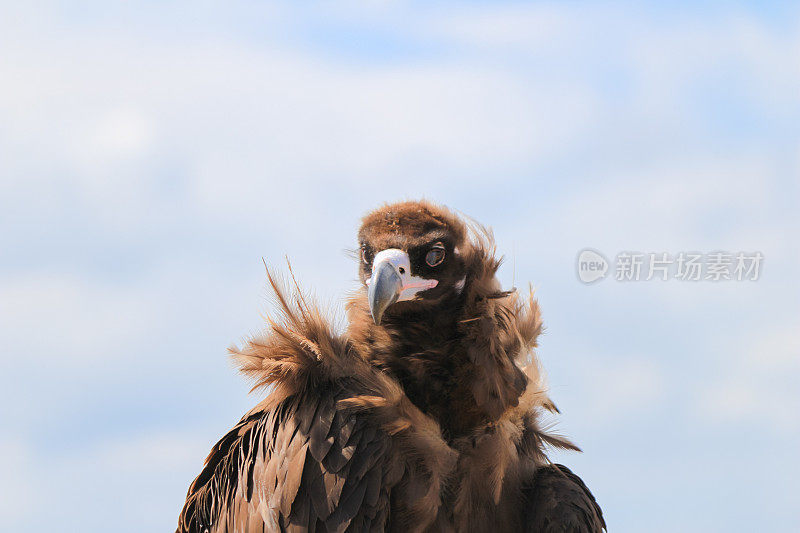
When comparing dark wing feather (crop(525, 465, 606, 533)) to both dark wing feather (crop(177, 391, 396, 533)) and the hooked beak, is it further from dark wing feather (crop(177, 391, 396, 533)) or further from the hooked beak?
the hooked beak

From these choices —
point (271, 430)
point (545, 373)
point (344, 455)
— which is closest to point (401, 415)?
point (344, 455)

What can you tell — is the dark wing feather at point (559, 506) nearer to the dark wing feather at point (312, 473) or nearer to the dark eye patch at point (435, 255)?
the dark wing feather at point (312, 473)

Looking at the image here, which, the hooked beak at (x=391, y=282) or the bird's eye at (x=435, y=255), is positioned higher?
the bird's eye at (x=435, y=255)

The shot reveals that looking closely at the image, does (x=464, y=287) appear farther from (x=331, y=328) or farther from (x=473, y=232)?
(x=331, y=328)

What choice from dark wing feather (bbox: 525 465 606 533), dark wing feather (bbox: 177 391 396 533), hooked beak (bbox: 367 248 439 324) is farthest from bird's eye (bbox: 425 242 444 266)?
dark wing feather (bbox: 525 465 606 533)

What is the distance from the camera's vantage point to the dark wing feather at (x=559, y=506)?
22.5 ft

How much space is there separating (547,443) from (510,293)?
4.98ft

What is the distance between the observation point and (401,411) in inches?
257

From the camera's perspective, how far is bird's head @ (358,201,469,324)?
6.69 meters

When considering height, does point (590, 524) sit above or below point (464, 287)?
below

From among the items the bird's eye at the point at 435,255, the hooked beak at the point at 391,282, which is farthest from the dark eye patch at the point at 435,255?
the hooked beak at the point at 391,282

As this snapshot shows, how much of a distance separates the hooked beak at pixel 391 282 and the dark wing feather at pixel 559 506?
1.99m

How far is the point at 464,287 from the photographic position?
23.3 ft

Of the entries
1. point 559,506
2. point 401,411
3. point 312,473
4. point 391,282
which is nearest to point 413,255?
point 391,282
